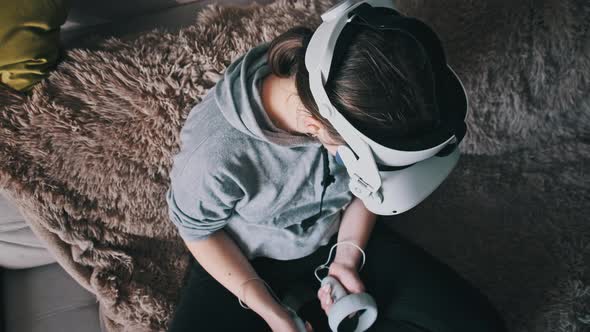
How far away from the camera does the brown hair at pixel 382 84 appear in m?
0.47

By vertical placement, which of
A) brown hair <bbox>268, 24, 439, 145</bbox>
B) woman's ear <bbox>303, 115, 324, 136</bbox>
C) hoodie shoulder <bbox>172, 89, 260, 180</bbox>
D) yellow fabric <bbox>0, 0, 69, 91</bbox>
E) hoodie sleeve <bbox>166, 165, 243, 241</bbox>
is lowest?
hoodie sleeve <bbox>166, 165, 243, 241</bbox>

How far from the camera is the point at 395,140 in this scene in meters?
0.49

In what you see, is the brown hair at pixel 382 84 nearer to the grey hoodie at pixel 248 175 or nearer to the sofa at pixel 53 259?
the grey hoodie at pixel 248 175

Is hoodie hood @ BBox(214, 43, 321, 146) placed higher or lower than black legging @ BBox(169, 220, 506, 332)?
higher

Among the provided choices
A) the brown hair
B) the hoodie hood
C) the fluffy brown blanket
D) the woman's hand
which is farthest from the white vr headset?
the fluffy brown blanket

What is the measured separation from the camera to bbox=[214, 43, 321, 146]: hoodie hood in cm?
62

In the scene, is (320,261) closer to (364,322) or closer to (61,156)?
(364,322)

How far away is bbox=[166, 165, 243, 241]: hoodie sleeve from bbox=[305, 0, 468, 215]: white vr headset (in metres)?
0.21

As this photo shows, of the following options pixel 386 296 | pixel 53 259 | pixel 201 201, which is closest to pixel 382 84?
pixel 201 201

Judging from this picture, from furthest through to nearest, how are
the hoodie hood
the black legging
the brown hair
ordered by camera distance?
the black legging < the hoodie hood < the brown hair

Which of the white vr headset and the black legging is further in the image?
the black legging

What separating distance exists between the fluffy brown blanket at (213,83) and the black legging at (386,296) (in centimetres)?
15

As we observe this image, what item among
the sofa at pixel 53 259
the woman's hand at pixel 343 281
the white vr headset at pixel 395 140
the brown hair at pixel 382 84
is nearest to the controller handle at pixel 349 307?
the woman's hand at pixel 343 281

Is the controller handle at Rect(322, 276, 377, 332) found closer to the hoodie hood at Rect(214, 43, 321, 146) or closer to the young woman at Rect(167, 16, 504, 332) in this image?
the young woman at Rect(167, 16, 504, 332)
